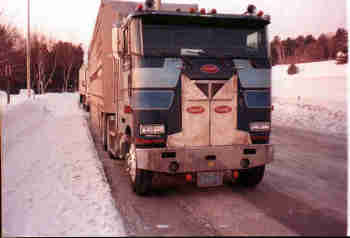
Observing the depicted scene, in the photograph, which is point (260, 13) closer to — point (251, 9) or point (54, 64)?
point (251, 9)

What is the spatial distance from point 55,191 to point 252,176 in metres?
3.61

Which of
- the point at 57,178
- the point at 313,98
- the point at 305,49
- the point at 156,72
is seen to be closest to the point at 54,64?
the point at 305,49

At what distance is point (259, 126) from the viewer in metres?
6.59

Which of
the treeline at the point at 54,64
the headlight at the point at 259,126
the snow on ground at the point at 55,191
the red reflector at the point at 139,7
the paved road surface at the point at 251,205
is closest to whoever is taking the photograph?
the paved road surface at the point at 251,205

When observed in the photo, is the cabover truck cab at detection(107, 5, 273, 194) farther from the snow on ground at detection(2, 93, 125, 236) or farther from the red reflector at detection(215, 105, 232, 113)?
the snow on ground at detection(2, 93, 125, 236)

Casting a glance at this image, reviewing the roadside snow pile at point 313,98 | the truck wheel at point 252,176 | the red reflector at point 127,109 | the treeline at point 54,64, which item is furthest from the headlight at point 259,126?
the treeline at point 54,64

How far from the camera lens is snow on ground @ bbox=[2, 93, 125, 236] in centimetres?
530

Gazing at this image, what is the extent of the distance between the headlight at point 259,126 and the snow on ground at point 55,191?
103 inches

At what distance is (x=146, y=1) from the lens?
6246 millimetres

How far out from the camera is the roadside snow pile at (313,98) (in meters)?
17.8

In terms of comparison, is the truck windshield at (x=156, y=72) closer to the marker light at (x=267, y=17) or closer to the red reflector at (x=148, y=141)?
the red reflector at (x=148, y=141)

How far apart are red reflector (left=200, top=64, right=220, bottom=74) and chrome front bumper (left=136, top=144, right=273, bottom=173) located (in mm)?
1252

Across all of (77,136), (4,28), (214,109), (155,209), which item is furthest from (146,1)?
(4,28)

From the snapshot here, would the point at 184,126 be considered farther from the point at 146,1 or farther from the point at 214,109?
the point at 146,1
